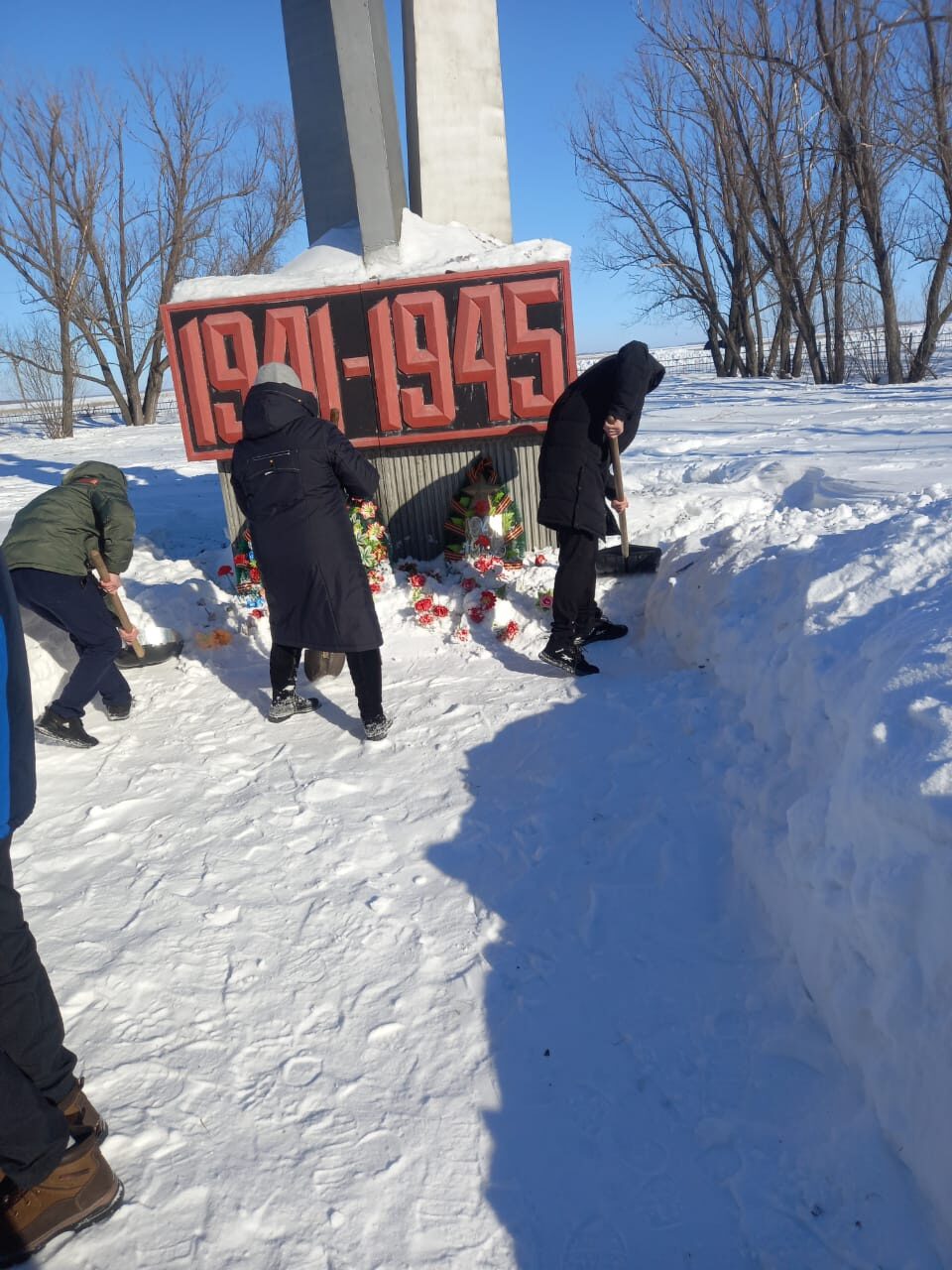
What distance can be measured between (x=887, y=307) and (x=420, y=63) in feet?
43.3

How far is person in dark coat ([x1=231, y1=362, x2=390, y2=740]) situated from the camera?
3842mm

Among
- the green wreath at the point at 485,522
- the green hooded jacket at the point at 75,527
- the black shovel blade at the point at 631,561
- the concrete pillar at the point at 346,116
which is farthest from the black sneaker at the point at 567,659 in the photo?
the concrete pillar at the point at 346,116

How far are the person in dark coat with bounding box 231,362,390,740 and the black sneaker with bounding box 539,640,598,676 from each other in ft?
3.44

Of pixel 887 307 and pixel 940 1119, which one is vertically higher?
pixel 887 307

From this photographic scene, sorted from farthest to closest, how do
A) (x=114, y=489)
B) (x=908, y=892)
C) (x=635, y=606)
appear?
(x=635, y=606) < (x=114, y=489) < (x=908, y=892)

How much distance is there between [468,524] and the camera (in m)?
6.04

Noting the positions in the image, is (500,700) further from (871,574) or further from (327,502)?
(871,574)

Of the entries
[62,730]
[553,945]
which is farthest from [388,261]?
[553,945]

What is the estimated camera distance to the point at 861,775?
2248 millimetres

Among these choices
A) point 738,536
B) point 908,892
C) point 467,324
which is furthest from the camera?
point 467,324

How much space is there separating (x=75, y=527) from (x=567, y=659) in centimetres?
260

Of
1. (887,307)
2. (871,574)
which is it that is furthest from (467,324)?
(887,307)

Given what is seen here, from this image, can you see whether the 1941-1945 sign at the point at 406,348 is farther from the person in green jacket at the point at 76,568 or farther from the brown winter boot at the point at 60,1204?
the brown winter boot at the point at 60,1204

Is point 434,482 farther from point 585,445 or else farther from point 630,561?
point 585,445
